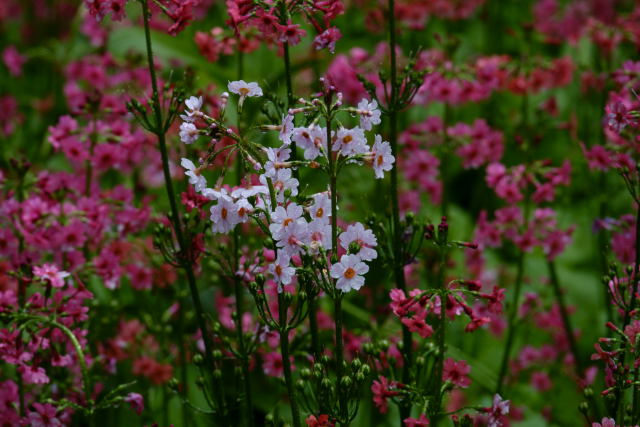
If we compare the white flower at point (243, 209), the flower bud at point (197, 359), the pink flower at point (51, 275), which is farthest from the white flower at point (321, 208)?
the pink flower at point (51, 275)

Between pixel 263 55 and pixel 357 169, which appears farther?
pixel 263 55

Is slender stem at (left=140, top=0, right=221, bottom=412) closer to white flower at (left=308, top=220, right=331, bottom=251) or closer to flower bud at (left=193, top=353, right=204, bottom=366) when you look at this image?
flower bud at (left=193, top=353, right=204, bottom=366)

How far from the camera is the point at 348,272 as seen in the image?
2719mm

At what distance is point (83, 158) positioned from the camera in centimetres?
458

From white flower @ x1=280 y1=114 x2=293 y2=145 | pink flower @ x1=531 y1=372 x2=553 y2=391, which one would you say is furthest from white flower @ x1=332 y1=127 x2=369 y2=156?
pink flower @ x1=531 y1=372 x2=553 y2=391

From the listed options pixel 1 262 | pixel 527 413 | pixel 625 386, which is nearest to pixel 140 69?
pixel 1 262

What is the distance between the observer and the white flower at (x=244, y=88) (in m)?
2.88

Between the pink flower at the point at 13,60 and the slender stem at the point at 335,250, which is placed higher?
the pink flower at the point at 13,60

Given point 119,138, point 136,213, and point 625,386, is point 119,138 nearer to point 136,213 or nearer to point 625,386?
point 136,213

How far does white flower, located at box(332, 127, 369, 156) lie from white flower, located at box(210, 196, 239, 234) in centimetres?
41

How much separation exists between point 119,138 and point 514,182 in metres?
2.24

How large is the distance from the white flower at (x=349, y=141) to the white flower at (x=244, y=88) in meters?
0.35

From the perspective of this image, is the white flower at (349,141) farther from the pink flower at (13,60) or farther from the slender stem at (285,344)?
the pink flower at (13,60)

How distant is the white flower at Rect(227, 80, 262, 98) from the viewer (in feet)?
9.46
